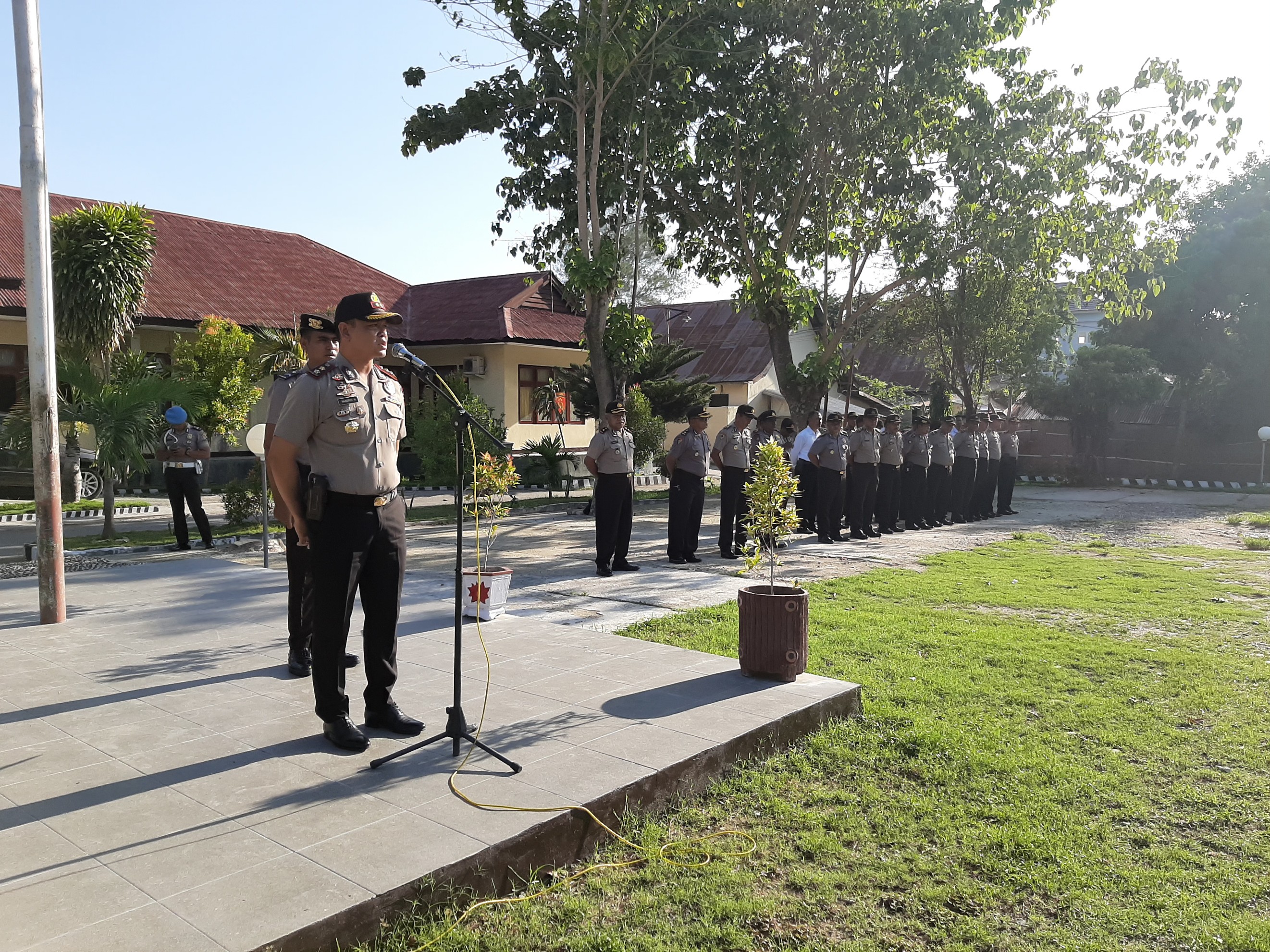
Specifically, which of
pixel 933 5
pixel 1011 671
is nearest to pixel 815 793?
pixel 1011 671

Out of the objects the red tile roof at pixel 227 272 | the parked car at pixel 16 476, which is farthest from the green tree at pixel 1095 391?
the parked car at pixel 16 476

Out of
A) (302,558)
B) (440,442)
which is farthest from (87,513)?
(302,558)

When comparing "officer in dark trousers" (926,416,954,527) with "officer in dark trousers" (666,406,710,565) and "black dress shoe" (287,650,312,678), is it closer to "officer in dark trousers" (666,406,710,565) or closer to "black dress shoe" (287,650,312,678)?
"officer in dark trousers" (666,406,710,565)

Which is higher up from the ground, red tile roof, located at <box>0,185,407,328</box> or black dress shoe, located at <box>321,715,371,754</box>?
red tile roof, located at <box>0,185,407,328</box>

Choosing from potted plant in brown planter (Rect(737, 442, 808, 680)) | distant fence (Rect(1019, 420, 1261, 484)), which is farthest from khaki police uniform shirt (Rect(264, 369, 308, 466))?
distant fence (Rect(1019, 420, 1261, 484))

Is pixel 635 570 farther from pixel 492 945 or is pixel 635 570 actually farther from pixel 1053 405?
pixel 1053 405

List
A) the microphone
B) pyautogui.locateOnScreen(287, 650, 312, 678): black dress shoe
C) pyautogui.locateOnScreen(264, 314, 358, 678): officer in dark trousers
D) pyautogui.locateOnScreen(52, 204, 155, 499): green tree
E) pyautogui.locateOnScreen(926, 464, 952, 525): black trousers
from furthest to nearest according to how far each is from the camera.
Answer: pyautogui.locateOnScreen(926, 464, 952, 525): black trousers, pyautogui.locateOnScreen(52, 204, 155, 499): green tree, pyautogui.locateOnScreen(287, 650, 312, 678): black dress shoe, pyautogui.locateOnScreen(264, 314, 358, 678): officer in dark trousers, the microphone

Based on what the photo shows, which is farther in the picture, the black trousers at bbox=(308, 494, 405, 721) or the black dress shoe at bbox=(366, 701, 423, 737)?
the black dress shoe at bbox=(366, 701, 423, 737)

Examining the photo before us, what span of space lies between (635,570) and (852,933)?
7.57m

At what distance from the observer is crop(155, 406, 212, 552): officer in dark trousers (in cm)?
1148

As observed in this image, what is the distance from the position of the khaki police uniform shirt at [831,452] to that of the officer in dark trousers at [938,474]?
10.8 ft

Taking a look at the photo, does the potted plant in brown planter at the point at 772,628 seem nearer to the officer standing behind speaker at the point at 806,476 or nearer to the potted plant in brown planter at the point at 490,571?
the potted plant in brown planter at the point at 490,571

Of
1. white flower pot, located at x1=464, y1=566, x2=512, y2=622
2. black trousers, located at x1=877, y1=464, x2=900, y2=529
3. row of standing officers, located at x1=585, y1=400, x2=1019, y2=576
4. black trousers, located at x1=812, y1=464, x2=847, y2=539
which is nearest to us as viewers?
white flower pot, located at x1=464, y1=566, x2=512, y2=622

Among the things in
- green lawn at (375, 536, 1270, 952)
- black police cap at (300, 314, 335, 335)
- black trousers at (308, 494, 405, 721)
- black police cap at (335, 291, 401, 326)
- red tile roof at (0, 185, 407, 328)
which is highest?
red tile roof at (0, 185, 407, 328)
